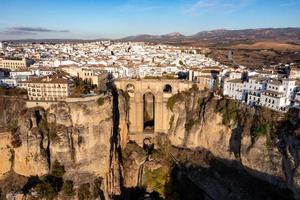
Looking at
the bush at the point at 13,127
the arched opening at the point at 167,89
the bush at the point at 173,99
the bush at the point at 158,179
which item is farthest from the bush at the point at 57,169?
the arched opening at the point at 167,89

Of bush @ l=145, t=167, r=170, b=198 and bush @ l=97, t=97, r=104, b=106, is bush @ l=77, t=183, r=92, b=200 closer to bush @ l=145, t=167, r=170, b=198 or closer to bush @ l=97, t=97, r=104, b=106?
bush @ l=97, t=97, r=104, b=106

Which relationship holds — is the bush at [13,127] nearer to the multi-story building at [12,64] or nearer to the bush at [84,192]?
the bush at [84,192]

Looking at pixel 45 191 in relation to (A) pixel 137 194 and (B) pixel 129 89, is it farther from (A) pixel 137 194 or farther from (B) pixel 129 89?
(B) pixel 129 89

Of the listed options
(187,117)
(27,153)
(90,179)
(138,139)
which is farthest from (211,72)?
(27,153)

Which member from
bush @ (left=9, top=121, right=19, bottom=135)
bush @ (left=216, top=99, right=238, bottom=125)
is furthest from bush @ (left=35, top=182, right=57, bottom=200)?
bush @ (left=216, top=99, right=238, bottom=125)

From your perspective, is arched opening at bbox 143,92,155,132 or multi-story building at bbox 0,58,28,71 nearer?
arched opening at bbox 143,92,155,132

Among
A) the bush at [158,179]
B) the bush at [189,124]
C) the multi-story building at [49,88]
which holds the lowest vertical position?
the bush at [158,179]

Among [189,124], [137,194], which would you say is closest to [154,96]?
[189,124]

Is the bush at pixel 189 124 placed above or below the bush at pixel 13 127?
below
